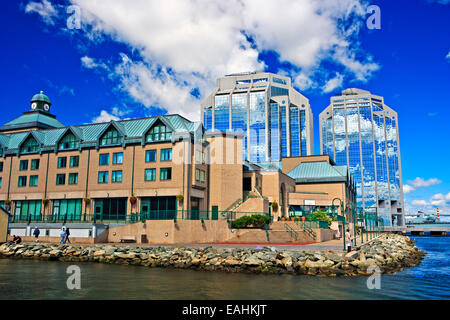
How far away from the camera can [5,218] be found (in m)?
41.9

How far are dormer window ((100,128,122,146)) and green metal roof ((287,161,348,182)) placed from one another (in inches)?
1569

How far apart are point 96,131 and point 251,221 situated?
82.1 feet

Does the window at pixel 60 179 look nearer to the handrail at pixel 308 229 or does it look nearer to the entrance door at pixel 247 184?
the entrance door at pixel 247 184

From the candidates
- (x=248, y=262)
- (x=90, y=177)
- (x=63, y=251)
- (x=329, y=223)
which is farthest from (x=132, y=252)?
(x=329, y=223)

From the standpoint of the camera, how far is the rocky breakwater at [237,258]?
25.4 m

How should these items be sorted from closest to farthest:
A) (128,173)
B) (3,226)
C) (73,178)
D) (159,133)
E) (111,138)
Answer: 1. (3,226)
2. (159,133)
3. (128,173)
4. (111,138)
5. (73,178)

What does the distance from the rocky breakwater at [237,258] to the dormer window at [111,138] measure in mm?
17826

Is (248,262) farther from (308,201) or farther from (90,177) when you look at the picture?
(308,201)

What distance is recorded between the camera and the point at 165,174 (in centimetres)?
4562

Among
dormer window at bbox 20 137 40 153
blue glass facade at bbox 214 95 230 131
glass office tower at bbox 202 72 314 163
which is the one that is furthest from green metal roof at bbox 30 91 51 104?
blue glass facade at bbox 214 95 230 131

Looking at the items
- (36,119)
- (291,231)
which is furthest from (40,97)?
(291,231)

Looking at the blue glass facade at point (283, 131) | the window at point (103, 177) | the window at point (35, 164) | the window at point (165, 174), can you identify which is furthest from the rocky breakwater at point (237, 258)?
the blue glass facade at point (283, 131)

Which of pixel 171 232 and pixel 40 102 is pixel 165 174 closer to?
pixel 171 232
